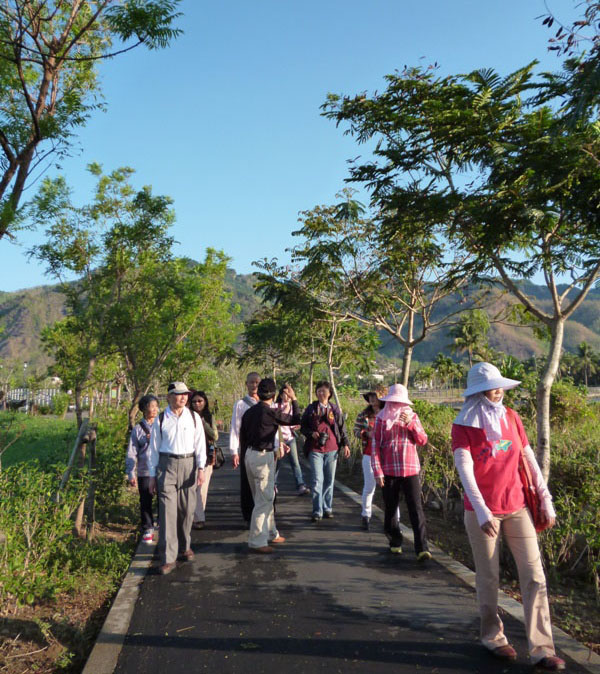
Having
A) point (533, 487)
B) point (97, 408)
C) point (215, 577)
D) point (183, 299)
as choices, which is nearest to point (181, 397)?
point (215, 577)

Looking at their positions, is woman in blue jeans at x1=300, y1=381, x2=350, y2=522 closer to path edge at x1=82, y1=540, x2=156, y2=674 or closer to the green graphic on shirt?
path edge at x1=82, y1=540, x2=156, y2=674

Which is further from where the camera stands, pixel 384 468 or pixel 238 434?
pixel 238 434

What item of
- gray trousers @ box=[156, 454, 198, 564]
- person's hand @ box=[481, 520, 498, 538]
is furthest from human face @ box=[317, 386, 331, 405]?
person's hand @ box=[481, 520, 498, 538]

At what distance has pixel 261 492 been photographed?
237 inches

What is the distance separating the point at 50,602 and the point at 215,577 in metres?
1.39

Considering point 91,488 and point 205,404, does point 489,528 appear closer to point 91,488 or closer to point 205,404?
point 205,404

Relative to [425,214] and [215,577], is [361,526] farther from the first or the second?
[425,214]

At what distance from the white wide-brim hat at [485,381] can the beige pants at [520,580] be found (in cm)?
79

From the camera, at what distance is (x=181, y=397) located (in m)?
5.92

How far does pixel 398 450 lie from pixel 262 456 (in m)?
1.45

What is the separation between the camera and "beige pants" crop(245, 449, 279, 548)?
602 cm

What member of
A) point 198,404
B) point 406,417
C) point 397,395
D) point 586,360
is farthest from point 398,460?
point 586,360

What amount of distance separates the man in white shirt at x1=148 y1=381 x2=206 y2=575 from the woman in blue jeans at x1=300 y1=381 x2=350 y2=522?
1.81m

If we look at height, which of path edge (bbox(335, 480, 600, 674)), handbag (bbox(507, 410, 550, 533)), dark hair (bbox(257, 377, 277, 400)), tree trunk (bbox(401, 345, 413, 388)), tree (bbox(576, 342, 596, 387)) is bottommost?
path edge (bbox(335, 480, 600, 674))
